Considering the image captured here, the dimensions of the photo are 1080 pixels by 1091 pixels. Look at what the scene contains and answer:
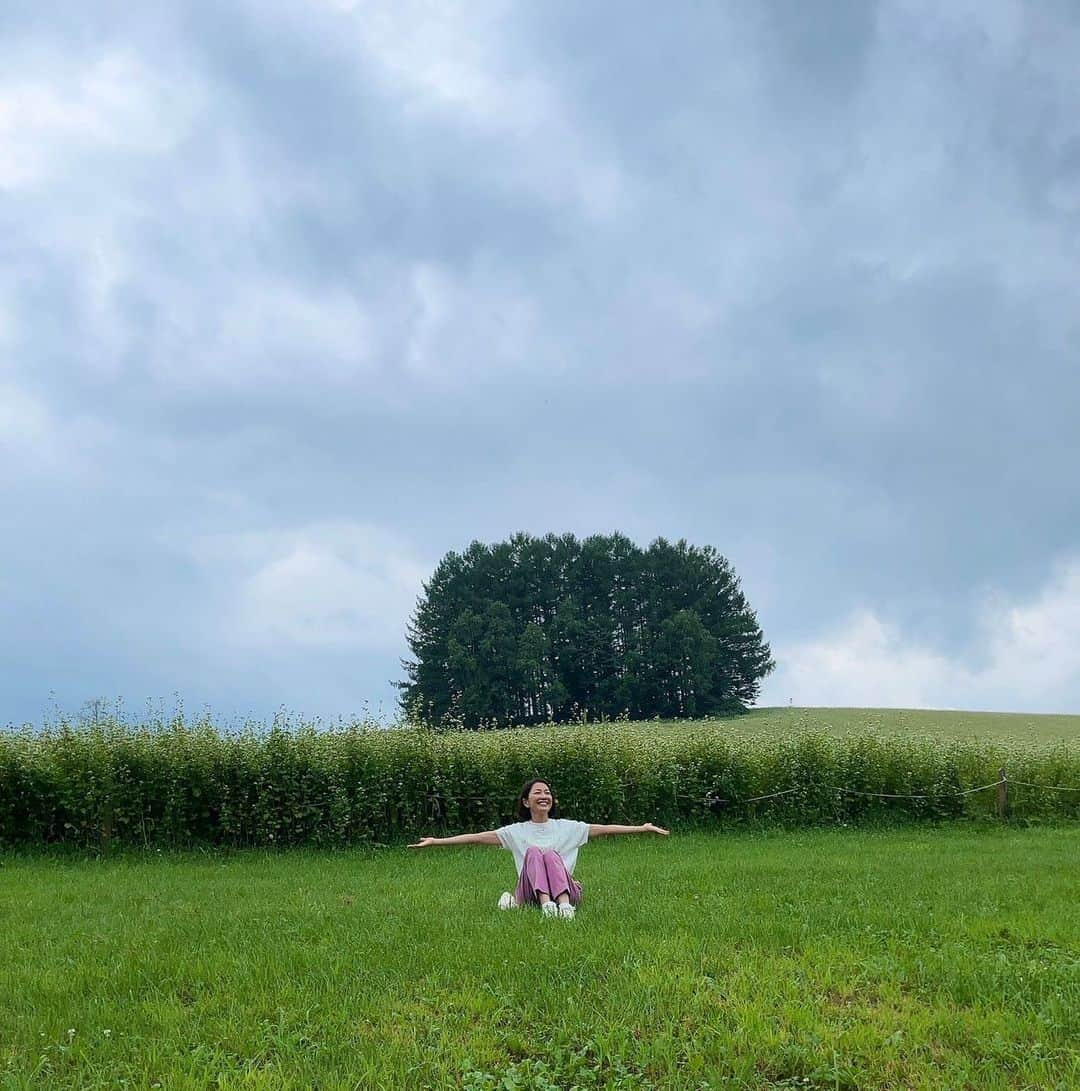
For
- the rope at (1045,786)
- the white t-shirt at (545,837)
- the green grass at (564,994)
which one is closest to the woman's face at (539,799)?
the white t-shirt at (545,837)

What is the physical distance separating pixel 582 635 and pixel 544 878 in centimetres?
5999

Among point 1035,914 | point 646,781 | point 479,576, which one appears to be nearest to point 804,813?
point 646,781

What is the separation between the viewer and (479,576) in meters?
71.4

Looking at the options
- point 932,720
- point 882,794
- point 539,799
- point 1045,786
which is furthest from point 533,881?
point 932,720

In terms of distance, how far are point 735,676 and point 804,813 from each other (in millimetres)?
47640

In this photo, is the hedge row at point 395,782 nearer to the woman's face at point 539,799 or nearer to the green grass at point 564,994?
the green grass at point 564,994

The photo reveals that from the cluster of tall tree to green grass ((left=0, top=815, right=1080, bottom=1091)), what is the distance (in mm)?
54745

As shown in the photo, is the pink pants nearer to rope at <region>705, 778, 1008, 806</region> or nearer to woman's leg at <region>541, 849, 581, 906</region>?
woman's leg at <region>541, 849, 581, 906</region>

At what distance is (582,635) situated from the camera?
69.4 metres

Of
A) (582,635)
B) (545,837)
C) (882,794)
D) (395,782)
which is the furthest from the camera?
(582,635)

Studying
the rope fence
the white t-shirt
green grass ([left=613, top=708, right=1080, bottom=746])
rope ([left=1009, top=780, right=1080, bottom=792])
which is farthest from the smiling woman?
green grass ([left=613, top=708, right=1080, bottom=746])

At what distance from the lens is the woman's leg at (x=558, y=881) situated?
376 inches

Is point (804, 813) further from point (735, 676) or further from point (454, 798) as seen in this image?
point (735, 676)

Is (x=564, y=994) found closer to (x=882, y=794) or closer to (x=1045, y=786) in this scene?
(x=882, y=794)
